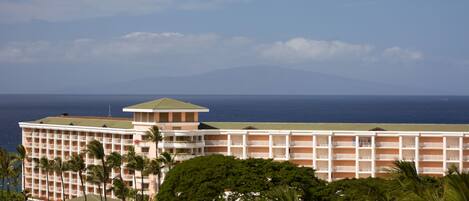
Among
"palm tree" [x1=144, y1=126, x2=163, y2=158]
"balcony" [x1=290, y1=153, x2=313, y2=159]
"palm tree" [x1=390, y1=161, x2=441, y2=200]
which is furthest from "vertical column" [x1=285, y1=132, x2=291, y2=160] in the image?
"palm tree" [x1=390, y1=161, x2=441, y2=200]

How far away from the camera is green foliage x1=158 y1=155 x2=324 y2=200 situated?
57938 mm

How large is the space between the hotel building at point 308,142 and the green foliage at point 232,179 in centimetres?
2442

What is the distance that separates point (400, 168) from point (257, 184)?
33.5 metres

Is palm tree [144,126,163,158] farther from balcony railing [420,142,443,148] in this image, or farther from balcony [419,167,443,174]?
balcony [419,167,443,174]

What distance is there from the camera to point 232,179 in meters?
58.8

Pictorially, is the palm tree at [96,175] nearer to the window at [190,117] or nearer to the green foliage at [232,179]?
the window at [190,117]

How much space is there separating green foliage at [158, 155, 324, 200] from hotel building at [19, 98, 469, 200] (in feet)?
80.1

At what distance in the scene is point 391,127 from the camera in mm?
89500

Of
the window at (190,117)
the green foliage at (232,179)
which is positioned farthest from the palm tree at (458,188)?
the window at (190,117)

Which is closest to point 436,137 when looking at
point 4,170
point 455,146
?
point 455,146

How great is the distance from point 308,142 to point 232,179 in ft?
104

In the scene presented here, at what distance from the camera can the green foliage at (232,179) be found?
57938 mm

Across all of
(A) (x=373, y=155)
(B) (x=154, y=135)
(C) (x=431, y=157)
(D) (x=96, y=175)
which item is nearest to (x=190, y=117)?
(B) (x=154, y=135)

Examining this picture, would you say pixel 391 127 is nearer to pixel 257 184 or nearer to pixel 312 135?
pixel 312 135
